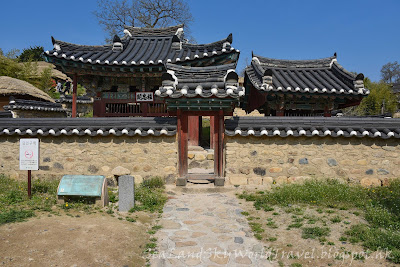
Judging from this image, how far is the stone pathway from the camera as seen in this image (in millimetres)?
4648

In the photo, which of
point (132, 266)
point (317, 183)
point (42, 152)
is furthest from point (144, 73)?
point (132, 266)

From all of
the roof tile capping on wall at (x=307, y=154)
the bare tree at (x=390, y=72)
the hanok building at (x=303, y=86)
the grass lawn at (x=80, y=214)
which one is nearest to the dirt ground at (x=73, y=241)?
the grass lawn at (x=80, y=214)

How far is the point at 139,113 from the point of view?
43.1ft

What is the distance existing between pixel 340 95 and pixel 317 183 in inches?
194

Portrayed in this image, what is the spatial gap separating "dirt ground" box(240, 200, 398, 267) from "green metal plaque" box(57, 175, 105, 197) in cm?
392

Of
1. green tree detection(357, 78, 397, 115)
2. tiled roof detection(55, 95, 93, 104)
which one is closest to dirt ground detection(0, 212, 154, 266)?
tiled roof detection(55, 95, 93, 104)

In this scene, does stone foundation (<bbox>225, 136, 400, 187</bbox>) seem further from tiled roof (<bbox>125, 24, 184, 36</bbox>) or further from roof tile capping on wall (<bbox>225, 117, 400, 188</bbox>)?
tiled roof (<bbox>125, 24, 184, 36</bbox>)

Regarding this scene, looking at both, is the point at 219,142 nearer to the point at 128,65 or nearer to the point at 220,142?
the point at 220,142

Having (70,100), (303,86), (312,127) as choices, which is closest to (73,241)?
(312,127)

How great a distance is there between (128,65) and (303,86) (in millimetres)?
7510

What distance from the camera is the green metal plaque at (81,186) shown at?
6.85m

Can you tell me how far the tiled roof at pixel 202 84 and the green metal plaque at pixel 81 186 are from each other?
299 centimetres

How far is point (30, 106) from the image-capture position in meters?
20.5

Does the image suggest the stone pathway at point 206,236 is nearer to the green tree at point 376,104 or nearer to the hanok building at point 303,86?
the hanok building at point 303,86
